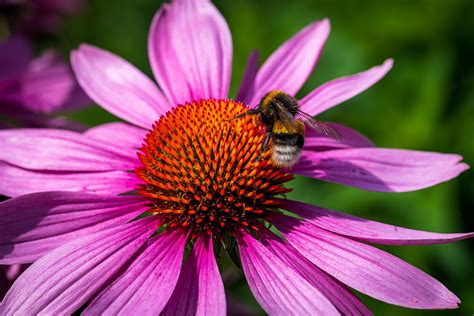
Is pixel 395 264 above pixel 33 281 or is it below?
A: above

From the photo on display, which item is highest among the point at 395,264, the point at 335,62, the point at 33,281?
the point at 335,62

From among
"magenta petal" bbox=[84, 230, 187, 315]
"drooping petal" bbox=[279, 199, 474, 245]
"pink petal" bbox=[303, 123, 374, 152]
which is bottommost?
"magenta petal" bbox=[84, 230, 187, 315]

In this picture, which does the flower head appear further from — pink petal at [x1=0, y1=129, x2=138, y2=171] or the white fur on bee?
the white fur on bee

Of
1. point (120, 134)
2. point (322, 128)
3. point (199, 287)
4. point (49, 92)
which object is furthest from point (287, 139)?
point (49, 92)

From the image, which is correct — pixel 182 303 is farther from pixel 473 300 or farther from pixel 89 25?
pixel 89 25

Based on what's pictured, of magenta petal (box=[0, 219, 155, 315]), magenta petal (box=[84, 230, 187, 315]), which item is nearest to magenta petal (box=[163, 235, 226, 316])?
magenta petal (box=[84, 230, 187, 315])

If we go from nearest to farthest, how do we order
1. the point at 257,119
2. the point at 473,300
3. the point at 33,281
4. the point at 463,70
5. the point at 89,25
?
1. the point at 33,281
2. the point at 257,119
3. the point at 473,300
4. the point at 463,70
5. the point at 89,25

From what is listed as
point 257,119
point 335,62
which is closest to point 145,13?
Result: point 335,62
